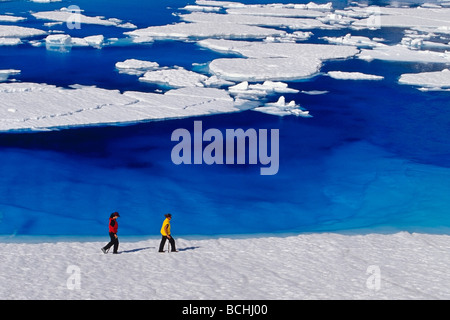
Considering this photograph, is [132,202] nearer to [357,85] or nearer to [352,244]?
[352,244]

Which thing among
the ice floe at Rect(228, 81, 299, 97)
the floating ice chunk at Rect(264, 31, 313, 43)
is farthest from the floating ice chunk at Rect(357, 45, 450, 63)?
the ice floe at Rect(228, 81, 299, 97)

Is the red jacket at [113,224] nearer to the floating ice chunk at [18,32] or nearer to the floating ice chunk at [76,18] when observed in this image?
the floating ice chunk at [18,32]

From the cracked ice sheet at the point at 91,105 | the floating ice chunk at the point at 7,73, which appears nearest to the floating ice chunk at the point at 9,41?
the floating ice chunk at the point at 7,73

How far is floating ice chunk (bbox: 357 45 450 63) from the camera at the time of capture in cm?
3077

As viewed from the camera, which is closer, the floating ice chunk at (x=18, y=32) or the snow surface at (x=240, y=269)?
the snow surface at (x=240, y=269)

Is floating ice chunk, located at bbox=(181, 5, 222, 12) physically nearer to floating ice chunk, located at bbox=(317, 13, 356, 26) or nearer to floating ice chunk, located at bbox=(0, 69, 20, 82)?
floating ice chunk, located at bbox=(317, 13, 356, 26)

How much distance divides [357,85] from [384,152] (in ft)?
29.1

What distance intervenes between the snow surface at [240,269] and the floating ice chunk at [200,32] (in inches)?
998

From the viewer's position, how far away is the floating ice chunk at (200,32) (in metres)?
35.7

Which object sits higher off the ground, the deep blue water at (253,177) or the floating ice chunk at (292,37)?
the floating ice chunk at (292,37)

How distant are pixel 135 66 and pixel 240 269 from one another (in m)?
18.8
